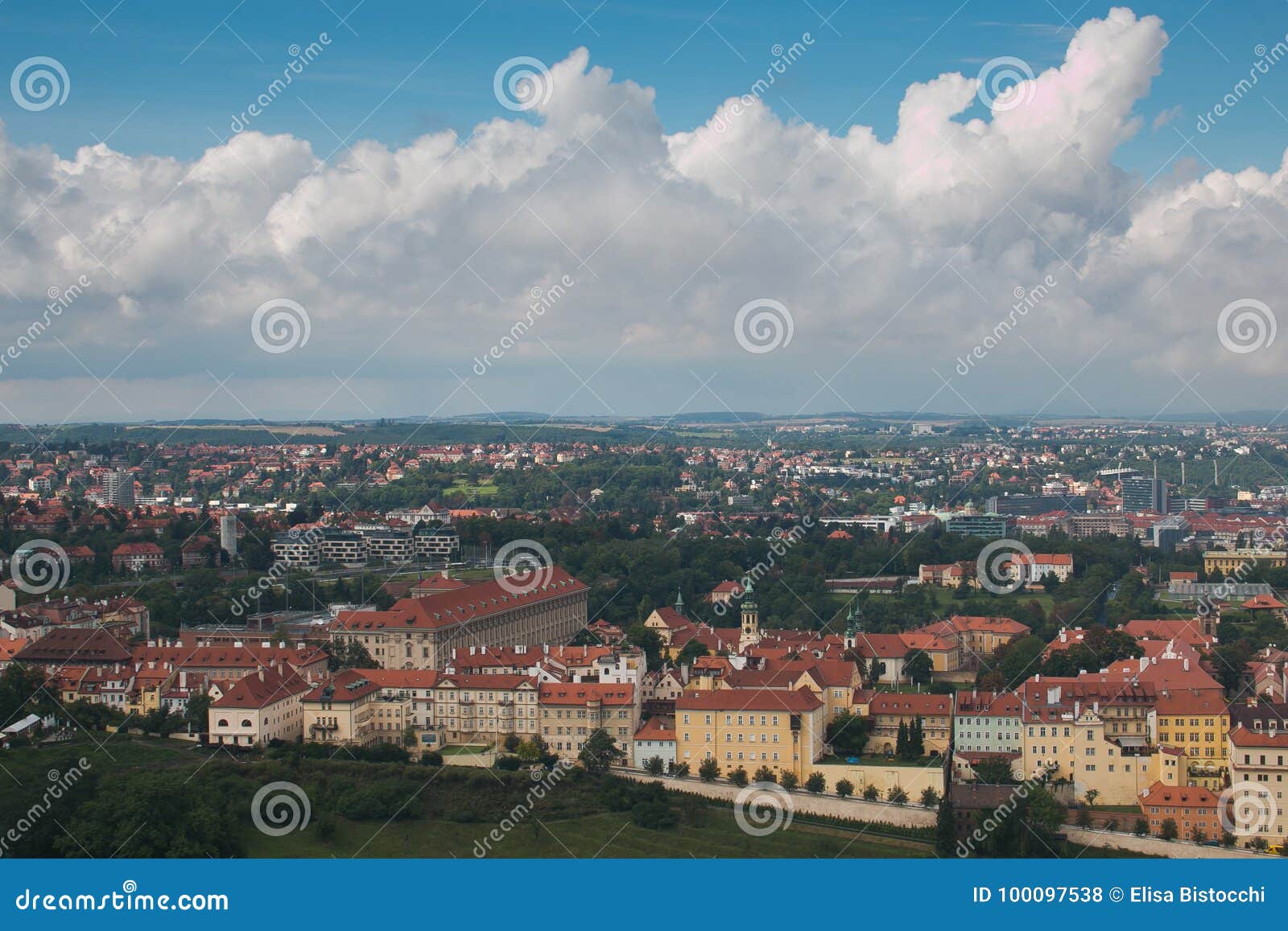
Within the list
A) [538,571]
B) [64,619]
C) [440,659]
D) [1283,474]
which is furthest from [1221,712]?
[1283,474]

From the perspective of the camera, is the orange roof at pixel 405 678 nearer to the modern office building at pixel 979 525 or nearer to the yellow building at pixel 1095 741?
the yellow building at pixel 1095 741

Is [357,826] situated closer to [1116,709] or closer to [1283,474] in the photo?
[1116,709]

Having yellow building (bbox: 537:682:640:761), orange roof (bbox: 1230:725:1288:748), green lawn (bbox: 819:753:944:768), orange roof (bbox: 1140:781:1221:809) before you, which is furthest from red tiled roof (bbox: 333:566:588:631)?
orange roof (bbox: 1230:725:1288:748)

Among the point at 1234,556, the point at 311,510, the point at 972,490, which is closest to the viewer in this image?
the point at 1234,556

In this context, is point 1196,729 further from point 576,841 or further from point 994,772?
point 576,841

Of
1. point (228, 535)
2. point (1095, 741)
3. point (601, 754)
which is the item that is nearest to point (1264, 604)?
point (1095, 741)

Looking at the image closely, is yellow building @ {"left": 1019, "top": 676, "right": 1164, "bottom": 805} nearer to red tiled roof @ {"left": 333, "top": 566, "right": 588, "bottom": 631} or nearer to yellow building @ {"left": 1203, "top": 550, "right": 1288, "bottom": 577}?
red tiled roof @ {"left": 333, "top": 566, "right": 588, "bottom": 631}
